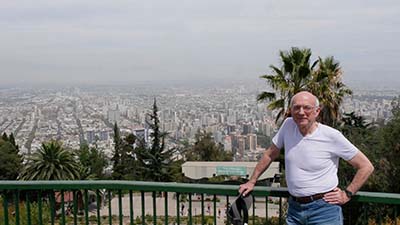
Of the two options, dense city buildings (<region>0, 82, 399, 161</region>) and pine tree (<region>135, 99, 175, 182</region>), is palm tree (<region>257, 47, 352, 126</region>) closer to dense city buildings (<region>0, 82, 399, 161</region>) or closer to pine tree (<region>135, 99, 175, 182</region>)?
pine tree (<region>135, 99, 175, 182</region>)

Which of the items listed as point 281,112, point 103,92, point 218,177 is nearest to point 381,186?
point 281,112

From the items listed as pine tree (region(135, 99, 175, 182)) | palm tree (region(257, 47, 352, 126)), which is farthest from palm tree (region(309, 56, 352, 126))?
pine tree (region(135, 99, 175, 182))

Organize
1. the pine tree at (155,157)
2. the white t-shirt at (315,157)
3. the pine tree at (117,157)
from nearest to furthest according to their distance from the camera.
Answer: the white t-shirt at (315,157) → the pine tree at (155,157) → the pine tree at (117,157)

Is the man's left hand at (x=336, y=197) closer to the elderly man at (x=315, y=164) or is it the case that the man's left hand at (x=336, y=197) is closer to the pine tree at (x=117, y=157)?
the elderly man at (x=315, y=164)

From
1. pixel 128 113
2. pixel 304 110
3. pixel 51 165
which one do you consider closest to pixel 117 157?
pixel 51 165

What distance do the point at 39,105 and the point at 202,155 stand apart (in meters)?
73.6

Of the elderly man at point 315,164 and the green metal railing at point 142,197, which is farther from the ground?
the elderly man at point 315,164

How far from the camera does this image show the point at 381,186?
19.0m

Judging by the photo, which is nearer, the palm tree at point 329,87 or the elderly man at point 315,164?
the elderly man at point 315,164

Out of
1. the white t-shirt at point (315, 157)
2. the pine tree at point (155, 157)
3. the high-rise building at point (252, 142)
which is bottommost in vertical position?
the high-rise building at point (252, 142)

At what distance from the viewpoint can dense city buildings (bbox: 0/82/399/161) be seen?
287 ft

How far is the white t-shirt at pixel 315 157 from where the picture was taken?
3.20 m

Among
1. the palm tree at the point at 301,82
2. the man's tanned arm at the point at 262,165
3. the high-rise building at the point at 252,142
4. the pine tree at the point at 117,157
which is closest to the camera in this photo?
the man's tanned arm at the point at 262,165

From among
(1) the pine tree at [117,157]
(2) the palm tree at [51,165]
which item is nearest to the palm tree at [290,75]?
(2) the palm tree at [51,165]
